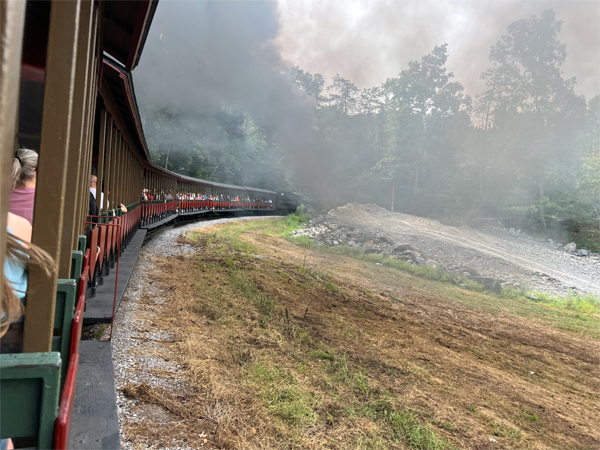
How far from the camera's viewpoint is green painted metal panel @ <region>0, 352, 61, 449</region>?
3.67ft

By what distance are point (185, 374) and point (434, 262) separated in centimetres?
1596

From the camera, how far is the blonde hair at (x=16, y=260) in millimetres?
1144

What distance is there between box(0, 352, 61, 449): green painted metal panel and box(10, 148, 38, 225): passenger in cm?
91

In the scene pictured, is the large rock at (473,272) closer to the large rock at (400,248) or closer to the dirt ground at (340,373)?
the large rock at (400,248)

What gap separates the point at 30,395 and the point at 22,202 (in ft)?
3.38

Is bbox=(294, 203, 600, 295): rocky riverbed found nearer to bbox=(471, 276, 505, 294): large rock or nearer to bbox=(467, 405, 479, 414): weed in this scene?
bbox=(471, 276, 505, 294): large rock

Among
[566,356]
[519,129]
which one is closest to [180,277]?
[566,356]

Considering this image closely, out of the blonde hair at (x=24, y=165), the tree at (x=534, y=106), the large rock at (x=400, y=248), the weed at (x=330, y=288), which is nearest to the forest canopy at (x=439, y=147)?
the tree at (x=534, y=106)

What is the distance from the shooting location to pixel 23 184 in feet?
6.07

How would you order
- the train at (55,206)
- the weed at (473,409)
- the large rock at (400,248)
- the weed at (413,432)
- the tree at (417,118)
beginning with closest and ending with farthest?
the train at (55,206)
the weed at (413,432)
the weed at (473,409)
the large rock at (400,248)
the tree at (417,118)

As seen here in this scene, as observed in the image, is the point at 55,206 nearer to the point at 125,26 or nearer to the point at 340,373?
the point at 125,26

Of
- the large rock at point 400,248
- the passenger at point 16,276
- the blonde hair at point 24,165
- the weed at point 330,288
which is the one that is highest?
the blonde hair at point 24,165

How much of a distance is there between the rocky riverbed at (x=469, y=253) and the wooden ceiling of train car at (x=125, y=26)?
48.7 ft

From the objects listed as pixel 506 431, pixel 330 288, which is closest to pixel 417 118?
pixel 330 288
